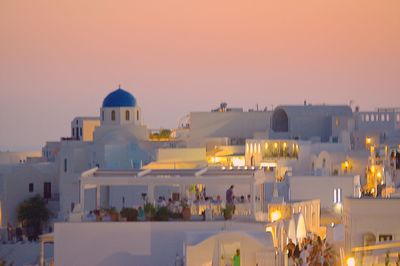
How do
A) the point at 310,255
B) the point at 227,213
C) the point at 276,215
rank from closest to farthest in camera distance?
the point at 310,255 < the point at 227,213 < the point at 276,215

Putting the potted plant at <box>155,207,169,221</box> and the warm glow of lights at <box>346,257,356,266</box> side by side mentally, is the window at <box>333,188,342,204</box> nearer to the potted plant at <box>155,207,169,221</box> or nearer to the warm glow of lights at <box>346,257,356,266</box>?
the potted plant at <box>155,207,169,221</box>

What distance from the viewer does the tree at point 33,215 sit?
43312 millimetres

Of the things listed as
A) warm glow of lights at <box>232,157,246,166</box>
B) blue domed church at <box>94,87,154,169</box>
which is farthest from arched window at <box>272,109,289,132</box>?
blue domed church at <box>94,87,154,169</box>

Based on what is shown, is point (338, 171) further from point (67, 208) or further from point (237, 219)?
point (237, 219)

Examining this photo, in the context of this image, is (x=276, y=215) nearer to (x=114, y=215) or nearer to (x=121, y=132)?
(x=114, y=215)

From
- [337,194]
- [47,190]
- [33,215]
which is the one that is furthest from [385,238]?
[47,190]

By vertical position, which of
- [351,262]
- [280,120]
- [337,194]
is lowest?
[351,262]

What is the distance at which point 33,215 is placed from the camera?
143 feet

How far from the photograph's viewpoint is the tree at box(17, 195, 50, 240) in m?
43.3

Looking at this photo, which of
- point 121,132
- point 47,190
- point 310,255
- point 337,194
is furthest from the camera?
point 121,132

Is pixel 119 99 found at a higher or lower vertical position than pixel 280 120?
higher

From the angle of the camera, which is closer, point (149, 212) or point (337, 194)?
point (149, 212)

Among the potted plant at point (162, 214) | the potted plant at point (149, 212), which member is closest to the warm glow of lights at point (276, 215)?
the potted plant at point (162, 214)

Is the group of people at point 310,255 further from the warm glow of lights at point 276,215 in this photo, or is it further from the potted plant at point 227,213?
the warm glow of lights at point 276,215
